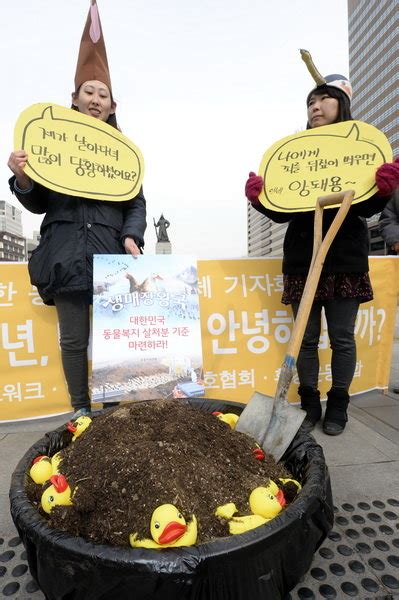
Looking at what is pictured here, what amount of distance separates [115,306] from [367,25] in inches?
3456

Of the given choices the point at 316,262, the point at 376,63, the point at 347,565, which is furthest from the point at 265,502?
the point at 376,63

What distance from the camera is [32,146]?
178 cm

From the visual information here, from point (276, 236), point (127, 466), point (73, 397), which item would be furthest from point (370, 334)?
point (276, 236)

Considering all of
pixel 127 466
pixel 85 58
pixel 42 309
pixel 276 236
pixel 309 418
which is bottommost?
pixel 309 418

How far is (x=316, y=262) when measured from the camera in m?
1.57

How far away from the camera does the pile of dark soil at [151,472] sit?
36.3 inches

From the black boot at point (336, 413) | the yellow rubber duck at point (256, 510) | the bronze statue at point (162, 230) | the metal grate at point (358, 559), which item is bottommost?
the metal grate at point (358, 559)

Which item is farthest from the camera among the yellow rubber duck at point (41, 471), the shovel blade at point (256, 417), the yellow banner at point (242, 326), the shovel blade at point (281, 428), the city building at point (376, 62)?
the city building at point (376, 62)

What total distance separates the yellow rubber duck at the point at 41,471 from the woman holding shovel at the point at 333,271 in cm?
134

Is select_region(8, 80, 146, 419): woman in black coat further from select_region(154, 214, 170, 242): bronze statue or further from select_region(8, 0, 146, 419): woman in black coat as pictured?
select_region(154, 214, 170, 242): bronze statue

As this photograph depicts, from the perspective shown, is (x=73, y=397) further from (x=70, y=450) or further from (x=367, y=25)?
(x=367, y=25)

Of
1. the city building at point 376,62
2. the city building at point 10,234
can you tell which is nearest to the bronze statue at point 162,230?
the city building at point 376,62

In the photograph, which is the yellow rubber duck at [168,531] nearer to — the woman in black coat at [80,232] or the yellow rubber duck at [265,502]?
the yellow rubber duck at [265,502]

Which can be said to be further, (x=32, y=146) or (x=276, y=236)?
(x=276, y=236)
